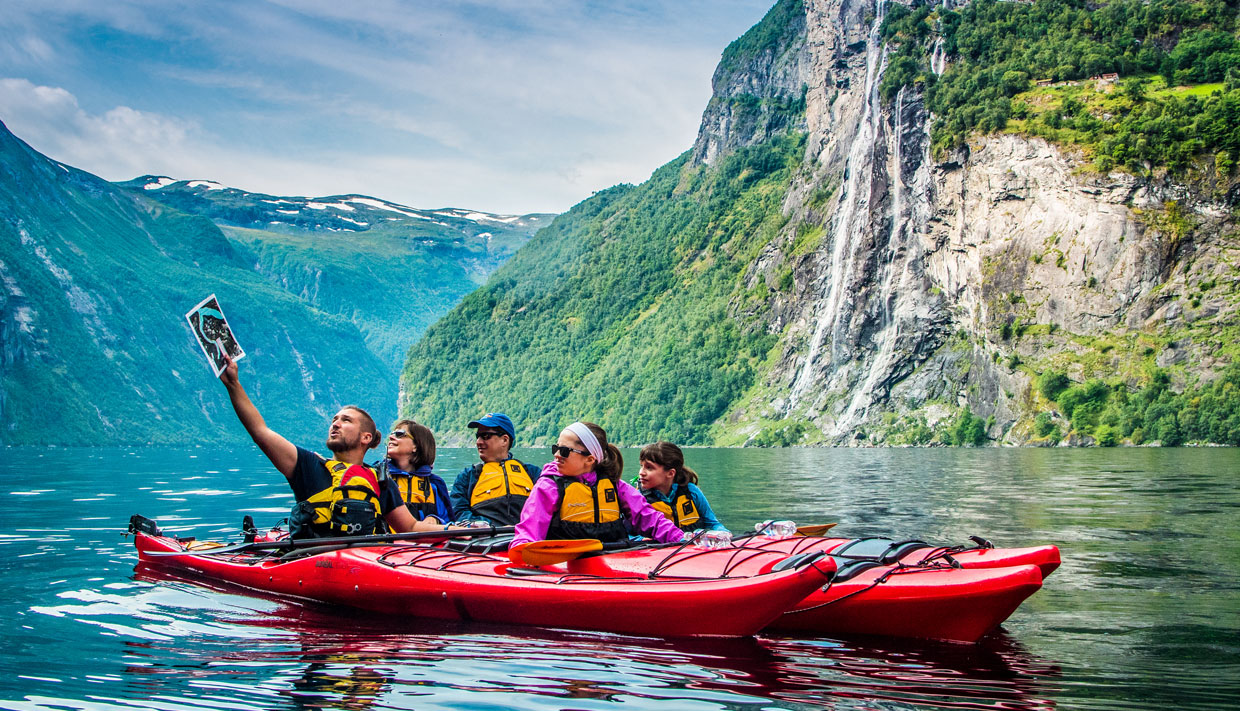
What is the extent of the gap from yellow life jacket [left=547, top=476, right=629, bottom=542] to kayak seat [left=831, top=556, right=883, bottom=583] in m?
1.98

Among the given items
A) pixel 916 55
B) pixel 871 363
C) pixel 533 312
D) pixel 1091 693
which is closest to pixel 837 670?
pixel 1091 693

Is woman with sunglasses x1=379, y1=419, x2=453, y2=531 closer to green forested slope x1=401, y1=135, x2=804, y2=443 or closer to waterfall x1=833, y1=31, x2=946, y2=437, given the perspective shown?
waterfall x1=833, y1=31, x2=946, y2=437

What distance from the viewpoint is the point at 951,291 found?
90438mm

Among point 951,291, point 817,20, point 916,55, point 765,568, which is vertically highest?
point 817,20

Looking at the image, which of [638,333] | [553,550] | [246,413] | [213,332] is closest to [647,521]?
[553,550]

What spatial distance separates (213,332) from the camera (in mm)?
7434

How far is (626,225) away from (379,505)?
192m

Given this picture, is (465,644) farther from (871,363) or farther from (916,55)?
(916,55)

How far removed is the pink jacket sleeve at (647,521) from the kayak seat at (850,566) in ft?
5.14

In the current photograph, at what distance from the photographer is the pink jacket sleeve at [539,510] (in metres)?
8.64

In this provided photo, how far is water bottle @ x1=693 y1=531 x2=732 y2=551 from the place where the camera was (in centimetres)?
894

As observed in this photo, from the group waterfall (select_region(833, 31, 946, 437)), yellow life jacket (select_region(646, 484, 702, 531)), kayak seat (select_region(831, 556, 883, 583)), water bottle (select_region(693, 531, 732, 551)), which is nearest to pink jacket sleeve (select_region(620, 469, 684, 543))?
water bottle (select_region(693, 531, 732, 551))

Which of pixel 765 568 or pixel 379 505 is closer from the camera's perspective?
pixel 765 568

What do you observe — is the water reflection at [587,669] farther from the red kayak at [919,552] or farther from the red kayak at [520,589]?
the red kayak at [919,552]
